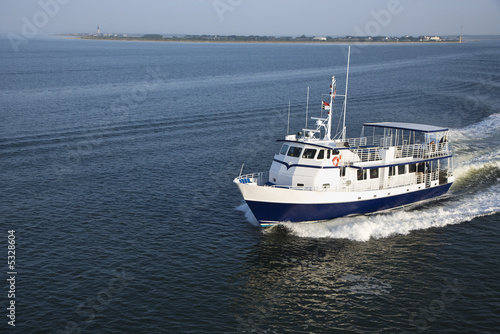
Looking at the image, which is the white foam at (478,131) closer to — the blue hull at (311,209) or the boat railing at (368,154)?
the boat railing at (368,154)

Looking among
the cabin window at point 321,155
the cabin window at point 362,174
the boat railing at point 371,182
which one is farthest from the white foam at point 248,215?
the cabin window at point 362,174

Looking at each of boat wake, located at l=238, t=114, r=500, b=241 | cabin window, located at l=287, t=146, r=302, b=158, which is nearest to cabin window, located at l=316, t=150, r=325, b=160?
cabin window, located at l=287, t=146, r=302, b=158

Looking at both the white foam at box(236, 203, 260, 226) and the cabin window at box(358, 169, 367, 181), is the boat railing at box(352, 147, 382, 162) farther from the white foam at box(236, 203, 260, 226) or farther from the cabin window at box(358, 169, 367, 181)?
the white foam at box(236, 203, 260, 226)

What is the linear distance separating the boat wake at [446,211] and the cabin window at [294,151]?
5906 millimetres

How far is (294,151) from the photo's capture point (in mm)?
39469

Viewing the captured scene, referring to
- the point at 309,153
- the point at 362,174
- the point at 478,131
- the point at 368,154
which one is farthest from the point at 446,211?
the point at 478,131

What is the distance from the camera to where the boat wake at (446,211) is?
124 feet

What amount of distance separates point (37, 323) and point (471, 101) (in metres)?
89.2

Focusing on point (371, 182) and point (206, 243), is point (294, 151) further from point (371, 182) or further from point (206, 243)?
point (206, 243)

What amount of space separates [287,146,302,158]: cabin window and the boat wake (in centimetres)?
591

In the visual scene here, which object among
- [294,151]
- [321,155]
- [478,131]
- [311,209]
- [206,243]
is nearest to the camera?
[206,243]

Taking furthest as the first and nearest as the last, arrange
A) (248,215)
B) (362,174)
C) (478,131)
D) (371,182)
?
(478,131), (371,182), (248,215), (362,174)

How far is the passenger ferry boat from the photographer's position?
3706cm

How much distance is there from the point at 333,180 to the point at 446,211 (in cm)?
1190
